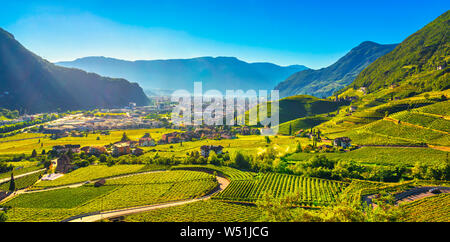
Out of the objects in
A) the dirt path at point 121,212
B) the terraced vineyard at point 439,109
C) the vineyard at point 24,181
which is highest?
the terraced vineyard at point 439,109

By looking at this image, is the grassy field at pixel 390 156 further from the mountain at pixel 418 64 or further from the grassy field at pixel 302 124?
the mountain at pixel 418 64

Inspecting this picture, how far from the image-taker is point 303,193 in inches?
1160

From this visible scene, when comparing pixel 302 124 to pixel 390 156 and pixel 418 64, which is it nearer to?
pixel 390 156

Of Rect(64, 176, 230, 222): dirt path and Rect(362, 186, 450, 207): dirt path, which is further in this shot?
Rect(362, 186, 450, 207): dirt path

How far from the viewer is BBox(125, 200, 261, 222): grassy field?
23.1 m

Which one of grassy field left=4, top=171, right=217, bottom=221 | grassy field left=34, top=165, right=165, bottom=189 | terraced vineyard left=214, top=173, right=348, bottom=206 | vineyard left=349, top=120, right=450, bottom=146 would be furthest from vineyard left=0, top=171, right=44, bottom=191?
vineyard left=349, top=120, right=450, bottom=146

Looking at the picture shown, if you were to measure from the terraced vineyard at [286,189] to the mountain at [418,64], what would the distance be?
70053 mm

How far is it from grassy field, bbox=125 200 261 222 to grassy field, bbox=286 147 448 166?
22658 millimetres

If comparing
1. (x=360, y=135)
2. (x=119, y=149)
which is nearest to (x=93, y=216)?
(x=119, y=149)

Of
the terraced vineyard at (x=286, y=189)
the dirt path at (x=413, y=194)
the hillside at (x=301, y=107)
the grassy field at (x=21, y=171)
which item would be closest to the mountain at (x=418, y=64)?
the hillside at (x=301, y=107)

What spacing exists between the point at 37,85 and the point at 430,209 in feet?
610

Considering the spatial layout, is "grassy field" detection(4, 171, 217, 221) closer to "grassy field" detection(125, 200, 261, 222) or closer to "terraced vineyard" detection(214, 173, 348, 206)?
"grassy field" detection(125, 200, 261, 222)

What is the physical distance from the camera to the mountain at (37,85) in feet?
427
